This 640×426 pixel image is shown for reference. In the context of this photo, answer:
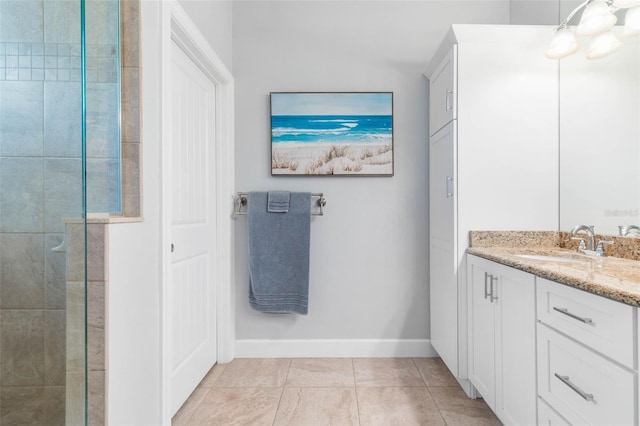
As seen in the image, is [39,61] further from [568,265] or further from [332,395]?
[332,395]

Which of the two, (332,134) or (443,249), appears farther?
(332,134)

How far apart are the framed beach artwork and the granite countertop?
33.8 inches

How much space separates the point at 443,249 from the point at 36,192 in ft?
6.29

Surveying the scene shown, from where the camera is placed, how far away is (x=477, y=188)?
1977mm

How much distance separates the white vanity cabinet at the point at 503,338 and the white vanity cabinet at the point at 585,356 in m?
0.07

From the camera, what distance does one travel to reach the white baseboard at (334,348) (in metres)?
2.52

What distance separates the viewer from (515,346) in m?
1.44

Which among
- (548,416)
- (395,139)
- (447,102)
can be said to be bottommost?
(548,416)

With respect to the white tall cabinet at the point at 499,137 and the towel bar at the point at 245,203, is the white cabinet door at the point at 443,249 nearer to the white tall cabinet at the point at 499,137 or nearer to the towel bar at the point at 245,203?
the white tall cabinet at the point at 499,137

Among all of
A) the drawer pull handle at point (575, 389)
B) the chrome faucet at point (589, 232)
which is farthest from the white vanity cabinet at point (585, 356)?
the chrome faucet at point (589, 232)

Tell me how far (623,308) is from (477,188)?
45.4 inches

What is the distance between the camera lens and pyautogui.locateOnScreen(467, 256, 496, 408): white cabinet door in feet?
5.41

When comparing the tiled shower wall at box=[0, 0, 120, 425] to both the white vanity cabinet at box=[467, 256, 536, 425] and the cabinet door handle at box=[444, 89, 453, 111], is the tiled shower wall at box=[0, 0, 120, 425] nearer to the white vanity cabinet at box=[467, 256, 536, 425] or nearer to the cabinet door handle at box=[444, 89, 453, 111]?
the white vanity cabinet at box=[467, 256, 536, 425]

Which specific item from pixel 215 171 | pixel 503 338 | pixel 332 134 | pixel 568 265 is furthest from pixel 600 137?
pixel 215 171
